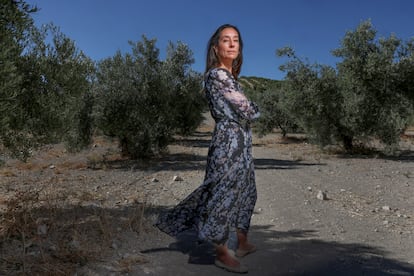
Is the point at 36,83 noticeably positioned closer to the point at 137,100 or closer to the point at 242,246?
the point at 242,246

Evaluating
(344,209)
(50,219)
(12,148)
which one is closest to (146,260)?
(50,219)

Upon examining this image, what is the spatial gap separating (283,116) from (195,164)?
17.8 m

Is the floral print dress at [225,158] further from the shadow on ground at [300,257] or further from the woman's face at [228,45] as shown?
the shadow on ground at [300,257]

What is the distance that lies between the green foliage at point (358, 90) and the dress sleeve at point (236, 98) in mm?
13785

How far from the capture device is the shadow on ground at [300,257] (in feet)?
13.0

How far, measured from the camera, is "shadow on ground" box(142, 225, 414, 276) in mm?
3967

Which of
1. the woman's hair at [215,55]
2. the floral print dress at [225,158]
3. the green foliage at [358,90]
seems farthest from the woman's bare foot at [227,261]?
the green foliage at [358,90]

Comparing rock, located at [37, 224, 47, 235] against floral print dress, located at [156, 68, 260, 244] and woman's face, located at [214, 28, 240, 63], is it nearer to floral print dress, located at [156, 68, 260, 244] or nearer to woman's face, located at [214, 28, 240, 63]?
floral print dress, located at [156, 68, 260, 244]

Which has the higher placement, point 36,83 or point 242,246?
point 36,83

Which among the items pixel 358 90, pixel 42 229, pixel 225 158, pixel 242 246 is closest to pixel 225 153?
pixel 225 158

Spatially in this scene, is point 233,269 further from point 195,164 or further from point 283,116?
point 283,116

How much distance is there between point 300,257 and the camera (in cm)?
438

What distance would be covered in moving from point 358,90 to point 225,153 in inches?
579

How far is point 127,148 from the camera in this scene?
17.2 meters
